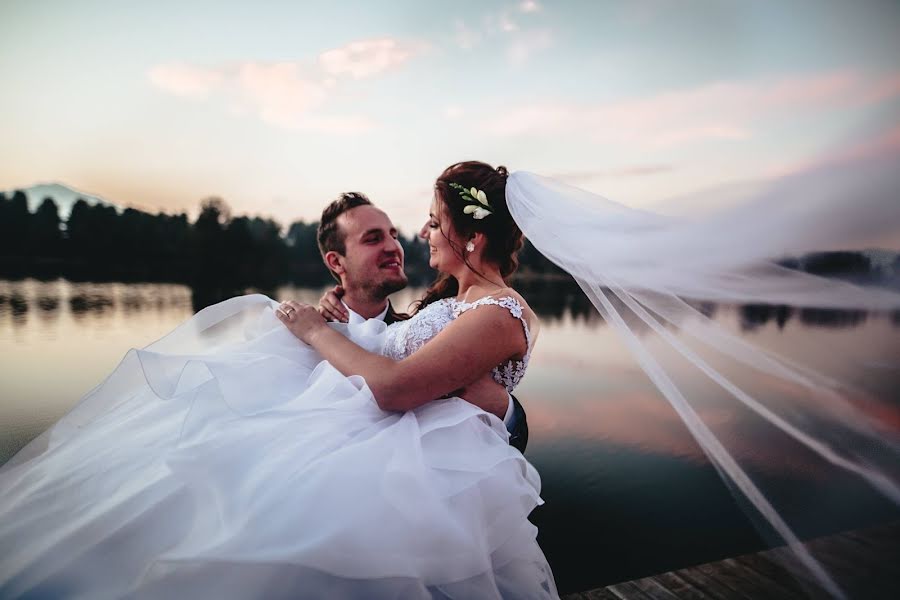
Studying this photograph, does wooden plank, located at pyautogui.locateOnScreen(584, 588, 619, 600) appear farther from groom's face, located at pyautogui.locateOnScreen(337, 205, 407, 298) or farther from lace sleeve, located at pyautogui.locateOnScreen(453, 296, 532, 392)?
groom's face, located at pyautogui.locateOnScreen(337, 205, 407, 298)

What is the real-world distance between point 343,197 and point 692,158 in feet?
6.46

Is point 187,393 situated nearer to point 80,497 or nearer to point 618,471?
point 80,497

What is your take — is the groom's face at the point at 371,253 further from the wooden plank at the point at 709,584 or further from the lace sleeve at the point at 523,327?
the wooden plank at the point at 709,584

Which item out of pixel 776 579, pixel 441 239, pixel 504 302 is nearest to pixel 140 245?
pixel 441 239

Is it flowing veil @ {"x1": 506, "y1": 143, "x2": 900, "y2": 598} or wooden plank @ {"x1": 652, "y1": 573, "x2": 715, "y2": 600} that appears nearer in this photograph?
flowing veil @ {"x1": 506, "y1": 143, "x2": 900, "y2": 598}

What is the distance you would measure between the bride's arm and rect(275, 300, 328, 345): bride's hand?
20cm

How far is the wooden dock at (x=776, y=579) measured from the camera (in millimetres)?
1111

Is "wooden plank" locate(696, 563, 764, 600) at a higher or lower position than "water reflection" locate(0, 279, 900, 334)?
higher

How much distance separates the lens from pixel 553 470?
7.59 metres

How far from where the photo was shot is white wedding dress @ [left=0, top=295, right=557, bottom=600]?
1.19m

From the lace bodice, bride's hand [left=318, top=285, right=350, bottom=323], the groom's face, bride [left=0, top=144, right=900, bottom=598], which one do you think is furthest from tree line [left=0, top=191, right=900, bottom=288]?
bride [left=0, top=144, right=900, bottom=598]

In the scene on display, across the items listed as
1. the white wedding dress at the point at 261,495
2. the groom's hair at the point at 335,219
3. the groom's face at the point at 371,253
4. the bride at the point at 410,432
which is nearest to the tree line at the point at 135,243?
the groom's hair at the point at 335,219

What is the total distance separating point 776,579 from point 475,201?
250cm

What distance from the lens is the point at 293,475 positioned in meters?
1.33
